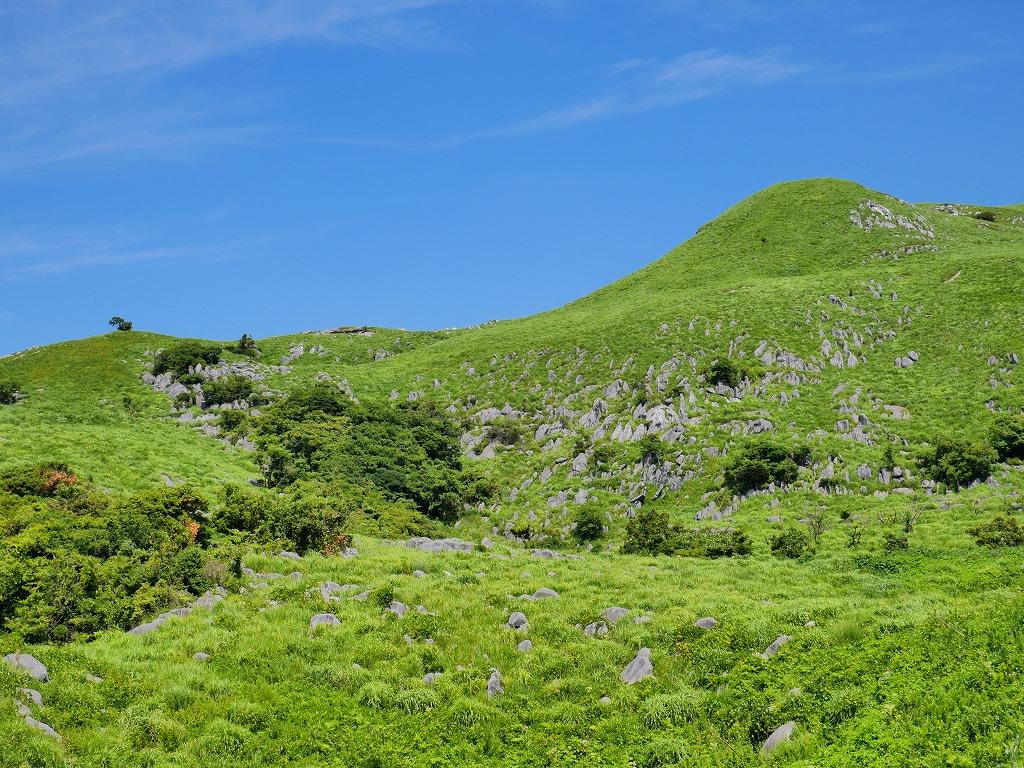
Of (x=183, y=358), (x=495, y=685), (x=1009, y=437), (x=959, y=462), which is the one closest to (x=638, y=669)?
(x=495, y=685)

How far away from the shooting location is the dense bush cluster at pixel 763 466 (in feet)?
127

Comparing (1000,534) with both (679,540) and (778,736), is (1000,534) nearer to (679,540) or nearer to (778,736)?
(679,540)

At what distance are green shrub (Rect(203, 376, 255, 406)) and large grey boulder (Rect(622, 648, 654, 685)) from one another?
159 ft

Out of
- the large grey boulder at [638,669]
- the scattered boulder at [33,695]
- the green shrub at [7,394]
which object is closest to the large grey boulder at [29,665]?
the scattered boulder at [33,695]

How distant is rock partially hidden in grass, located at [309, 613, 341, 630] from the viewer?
18.6 metres

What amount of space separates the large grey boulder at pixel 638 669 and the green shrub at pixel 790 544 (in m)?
13.1

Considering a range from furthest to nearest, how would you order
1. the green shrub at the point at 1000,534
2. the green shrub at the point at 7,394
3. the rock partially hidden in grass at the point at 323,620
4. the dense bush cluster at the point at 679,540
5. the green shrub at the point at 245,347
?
the green shrub at the point at 245,347 < the green shrub at the point at 7,394 < the dense bush cluster at the point at 679,540 < the green shrub at the point at 1000,534 < the rock partially hidden in grass at the point at 323,620

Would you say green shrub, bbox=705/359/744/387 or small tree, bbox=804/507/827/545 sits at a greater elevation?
green shrub, bbox=705/359/744/387

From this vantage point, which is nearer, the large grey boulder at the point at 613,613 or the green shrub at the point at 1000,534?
the large grey boulder at the point at 613,613

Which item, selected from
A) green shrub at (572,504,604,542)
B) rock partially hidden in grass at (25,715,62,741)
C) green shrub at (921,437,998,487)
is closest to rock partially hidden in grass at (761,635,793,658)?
rock partially hidden in grass at (25,715,62,741)

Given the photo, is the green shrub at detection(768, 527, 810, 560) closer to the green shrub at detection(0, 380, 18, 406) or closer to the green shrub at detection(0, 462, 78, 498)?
the green shrub at detection(0, 462, 78, 498)

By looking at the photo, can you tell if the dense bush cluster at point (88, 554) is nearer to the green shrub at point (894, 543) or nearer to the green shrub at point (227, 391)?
the green shrub at point (894, 543)


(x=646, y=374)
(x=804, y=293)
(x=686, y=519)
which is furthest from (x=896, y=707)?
(x=804, y=293)

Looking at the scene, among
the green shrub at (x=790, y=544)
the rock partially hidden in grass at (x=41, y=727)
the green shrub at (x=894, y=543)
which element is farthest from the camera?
the green shrub at (x=790, y=544)
